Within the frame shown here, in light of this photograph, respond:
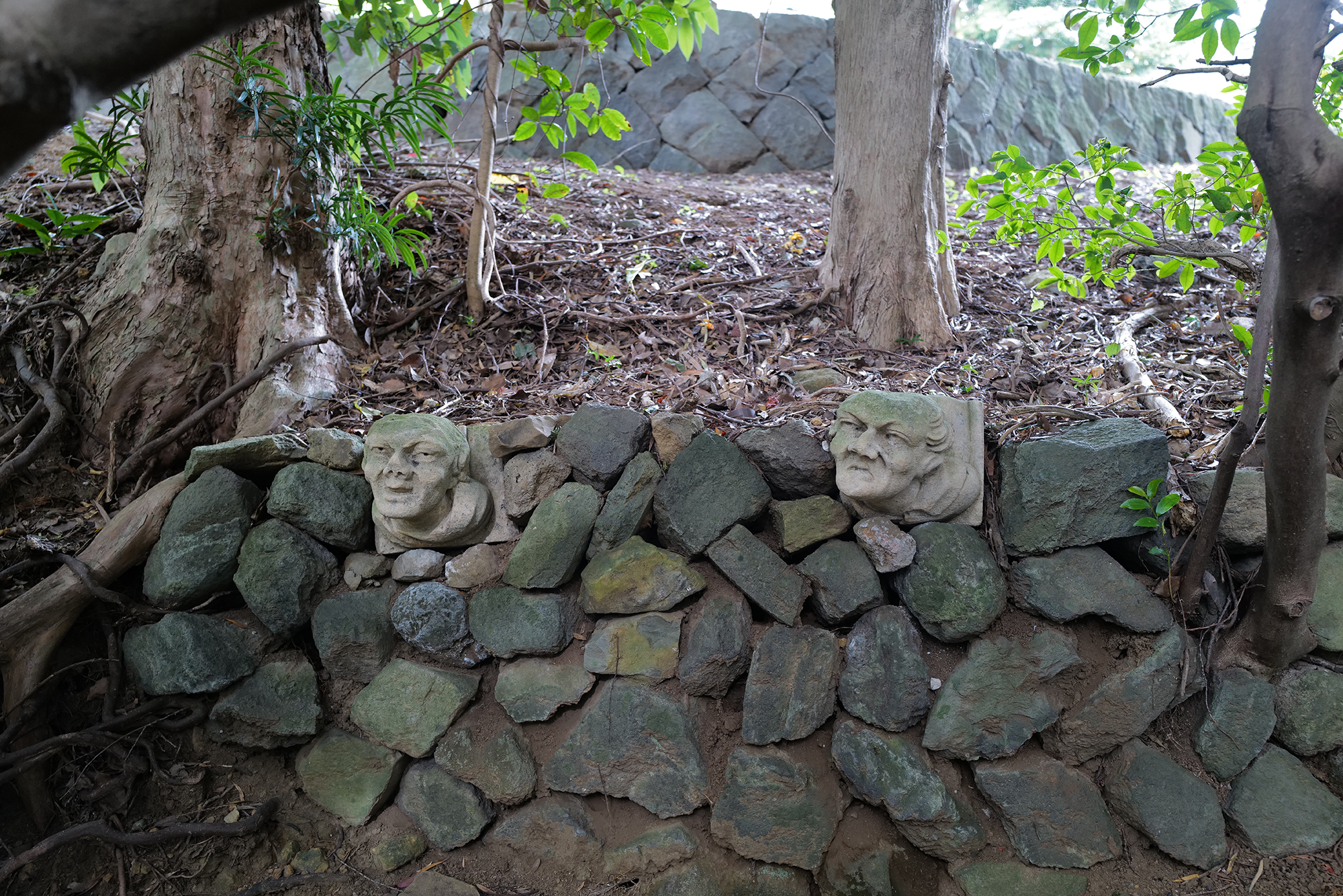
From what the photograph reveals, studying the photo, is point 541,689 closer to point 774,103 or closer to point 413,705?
point 413,705

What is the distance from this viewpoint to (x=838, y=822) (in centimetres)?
237

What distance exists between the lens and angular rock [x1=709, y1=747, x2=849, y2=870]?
2.33 meters

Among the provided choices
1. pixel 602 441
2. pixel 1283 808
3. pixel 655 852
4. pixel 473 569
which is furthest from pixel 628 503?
pixel 1283 808

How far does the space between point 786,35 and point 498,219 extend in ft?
A: 16.3

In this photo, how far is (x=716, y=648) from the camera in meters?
2.45

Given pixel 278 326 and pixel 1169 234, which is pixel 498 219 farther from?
pixel 1169 234

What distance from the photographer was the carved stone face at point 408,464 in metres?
2.46

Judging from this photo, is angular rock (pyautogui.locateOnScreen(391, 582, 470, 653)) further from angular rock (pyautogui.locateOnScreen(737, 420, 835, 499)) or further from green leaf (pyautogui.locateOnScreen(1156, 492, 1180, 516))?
green leaf (pyautogui.locateOnScreen(1156, 492, 1180, 516))

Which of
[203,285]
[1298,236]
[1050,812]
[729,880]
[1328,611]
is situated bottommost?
[729,880]

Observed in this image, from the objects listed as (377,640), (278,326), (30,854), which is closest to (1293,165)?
(377,640)

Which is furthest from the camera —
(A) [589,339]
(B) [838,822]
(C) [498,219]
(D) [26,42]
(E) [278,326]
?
(C) [498,219]

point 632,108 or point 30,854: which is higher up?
point 632,108

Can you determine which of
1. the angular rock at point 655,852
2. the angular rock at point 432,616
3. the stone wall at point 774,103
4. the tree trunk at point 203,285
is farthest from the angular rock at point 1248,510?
the stone wall at point 774,103

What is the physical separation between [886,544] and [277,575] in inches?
77.6
